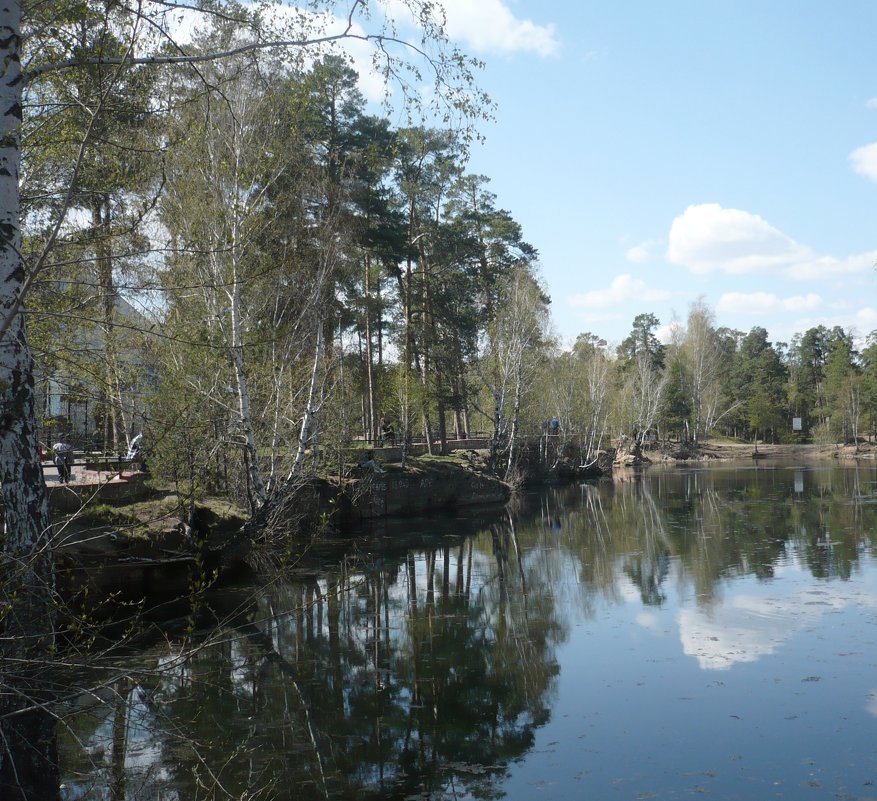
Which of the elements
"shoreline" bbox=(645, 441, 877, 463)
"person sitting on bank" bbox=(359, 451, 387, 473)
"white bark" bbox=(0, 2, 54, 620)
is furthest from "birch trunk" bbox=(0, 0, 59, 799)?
"shoreline" bbox=(645, 441, 877, 463)

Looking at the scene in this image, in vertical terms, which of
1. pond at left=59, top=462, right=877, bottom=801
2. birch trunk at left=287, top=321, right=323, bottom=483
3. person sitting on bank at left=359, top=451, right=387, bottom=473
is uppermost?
birch trunk at left=287, top=321, right=323, bottom=483

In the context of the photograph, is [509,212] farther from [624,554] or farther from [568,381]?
[624,554]

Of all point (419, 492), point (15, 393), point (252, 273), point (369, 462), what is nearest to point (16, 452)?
point (15, 393)

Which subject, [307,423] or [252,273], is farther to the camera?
[307,423]

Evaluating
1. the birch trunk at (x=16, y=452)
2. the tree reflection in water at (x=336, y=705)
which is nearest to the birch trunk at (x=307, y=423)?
the tree reflection in water at (x=336, y=705)

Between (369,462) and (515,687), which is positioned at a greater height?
(369,462)

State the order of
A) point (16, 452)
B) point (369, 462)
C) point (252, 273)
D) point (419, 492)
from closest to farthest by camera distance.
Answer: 1. point (16, 452)
2. point (252, 273)
3. point (369, 462)
4. point (419, 492)

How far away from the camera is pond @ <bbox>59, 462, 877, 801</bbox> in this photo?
23.4ft

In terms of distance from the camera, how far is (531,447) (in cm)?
4272

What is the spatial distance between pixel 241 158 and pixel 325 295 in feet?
12.2

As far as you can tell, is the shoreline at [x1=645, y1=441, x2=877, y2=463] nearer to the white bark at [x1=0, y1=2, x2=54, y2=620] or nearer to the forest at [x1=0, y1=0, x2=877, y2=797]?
the forest at [x1=0, y1=0, x2=877, y2=797]

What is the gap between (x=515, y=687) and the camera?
384 inches

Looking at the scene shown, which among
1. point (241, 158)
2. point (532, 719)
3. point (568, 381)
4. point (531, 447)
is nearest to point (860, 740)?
point (532, 719)

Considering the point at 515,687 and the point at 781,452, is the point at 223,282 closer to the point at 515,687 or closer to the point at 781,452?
the point at 515,687
